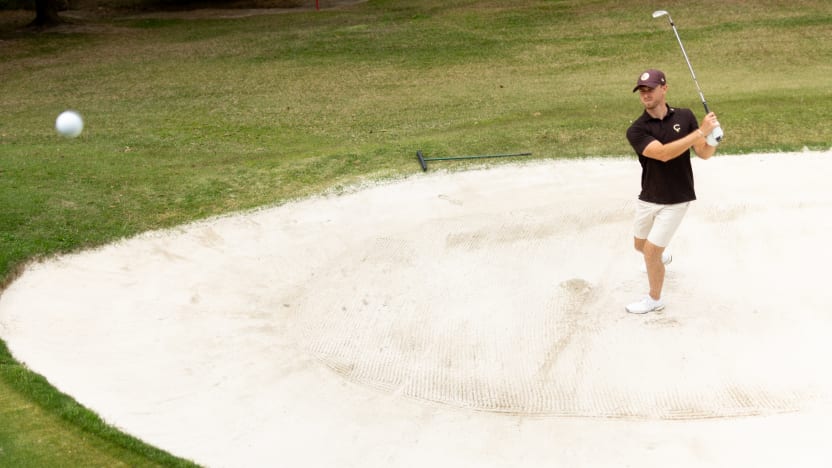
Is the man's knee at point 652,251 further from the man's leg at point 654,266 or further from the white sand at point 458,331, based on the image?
the white sand at point 458,331

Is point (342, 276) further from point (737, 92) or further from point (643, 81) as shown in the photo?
point (737, 92)

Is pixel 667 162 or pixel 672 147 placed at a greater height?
pixel 672 147

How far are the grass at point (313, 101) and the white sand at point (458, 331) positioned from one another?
2.49 feet

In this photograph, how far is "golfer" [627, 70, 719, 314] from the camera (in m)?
8.63

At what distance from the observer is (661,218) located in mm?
9203

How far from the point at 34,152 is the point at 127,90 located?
5.32m

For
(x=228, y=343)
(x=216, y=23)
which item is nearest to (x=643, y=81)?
(x=228, y=343)

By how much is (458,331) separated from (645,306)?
1.99 meters

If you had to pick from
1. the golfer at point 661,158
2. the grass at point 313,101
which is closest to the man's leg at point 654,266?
the golfer at point 661,158

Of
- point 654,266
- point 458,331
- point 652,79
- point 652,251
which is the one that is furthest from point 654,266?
point 458,331

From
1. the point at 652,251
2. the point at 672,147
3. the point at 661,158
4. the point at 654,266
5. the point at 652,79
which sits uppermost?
the point at 652,79

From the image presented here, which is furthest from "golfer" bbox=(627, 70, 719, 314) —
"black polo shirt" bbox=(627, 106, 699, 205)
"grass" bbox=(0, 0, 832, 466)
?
"grass" bbox=(0, 0, 832, 466)

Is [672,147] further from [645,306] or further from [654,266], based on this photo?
[645,306]

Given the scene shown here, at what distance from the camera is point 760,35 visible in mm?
22141
